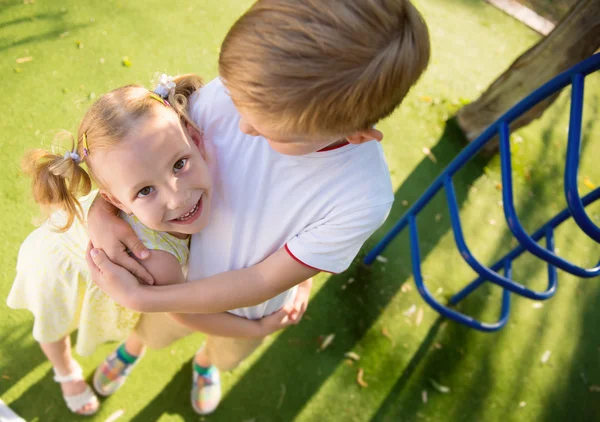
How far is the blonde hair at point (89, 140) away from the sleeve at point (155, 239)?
0.56ft

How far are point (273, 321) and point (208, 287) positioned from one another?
47 centimetres

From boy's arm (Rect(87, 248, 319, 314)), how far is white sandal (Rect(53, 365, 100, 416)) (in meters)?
1.01

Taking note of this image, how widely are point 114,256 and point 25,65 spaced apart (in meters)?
2.30

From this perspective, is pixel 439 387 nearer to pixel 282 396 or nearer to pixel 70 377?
pixel 282 396

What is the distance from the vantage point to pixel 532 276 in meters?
3.34

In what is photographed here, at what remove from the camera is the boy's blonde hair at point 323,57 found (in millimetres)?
997

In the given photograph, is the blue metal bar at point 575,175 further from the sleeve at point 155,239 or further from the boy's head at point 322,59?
the sleeve at point 155,239

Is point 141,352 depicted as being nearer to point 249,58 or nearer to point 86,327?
point 86,327

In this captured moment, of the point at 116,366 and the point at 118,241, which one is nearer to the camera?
the point at 118,241

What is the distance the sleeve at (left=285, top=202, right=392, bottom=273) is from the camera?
1.37m

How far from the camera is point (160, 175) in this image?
1.37m

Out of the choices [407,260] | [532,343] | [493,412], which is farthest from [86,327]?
[532,343]

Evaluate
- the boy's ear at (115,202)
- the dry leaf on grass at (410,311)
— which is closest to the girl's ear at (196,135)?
the boy's ear at (115,202)

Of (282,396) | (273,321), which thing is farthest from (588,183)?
(273,321)
